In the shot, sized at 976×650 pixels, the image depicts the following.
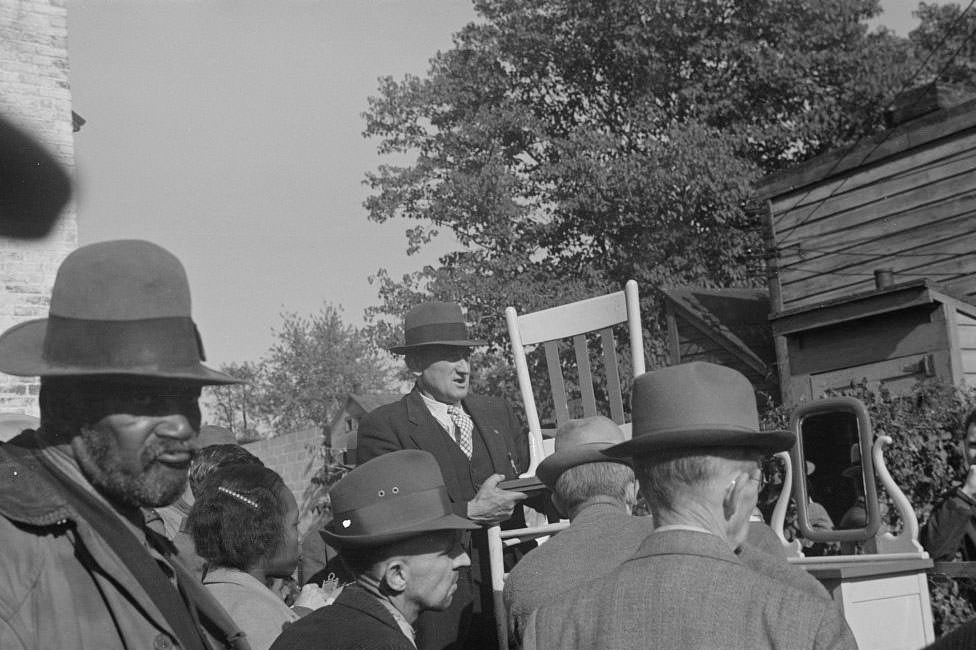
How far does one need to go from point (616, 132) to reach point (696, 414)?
19.9 meters

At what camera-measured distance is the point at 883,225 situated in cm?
1470

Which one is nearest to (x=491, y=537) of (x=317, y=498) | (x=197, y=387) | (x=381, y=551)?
(x=381, y=551)

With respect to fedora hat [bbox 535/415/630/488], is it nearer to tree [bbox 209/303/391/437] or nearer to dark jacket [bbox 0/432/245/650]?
dark jacket [bbox 0/432/245/650]

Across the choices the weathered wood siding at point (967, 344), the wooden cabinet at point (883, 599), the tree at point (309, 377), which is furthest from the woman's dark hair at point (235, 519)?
the tree at point (309, 377)

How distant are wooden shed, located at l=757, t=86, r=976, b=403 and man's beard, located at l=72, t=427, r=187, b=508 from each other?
11.9 meters

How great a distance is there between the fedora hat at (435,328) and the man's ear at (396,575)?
181cm

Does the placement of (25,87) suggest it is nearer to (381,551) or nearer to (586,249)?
(381,551)

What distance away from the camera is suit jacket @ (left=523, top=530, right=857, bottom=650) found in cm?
172

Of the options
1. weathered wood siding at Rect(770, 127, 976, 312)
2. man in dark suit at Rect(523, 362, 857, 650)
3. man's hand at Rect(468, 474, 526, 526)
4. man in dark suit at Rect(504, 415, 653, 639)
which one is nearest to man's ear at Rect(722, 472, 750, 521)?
man in dark suit at Rect(523, 362, 857, 650)

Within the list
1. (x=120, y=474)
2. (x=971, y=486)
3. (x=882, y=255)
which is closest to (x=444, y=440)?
(x=971, y=486)

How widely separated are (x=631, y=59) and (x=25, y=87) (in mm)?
13898

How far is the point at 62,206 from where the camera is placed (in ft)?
11.0

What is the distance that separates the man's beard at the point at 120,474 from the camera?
161 cm

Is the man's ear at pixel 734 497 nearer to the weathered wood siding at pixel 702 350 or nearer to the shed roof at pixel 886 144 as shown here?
the shed roof at pixel 886 144
